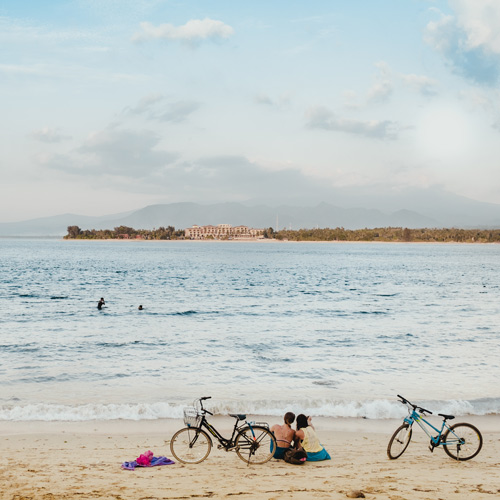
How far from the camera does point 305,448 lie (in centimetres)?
1210

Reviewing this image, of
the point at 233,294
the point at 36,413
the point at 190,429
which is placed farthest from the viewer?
the point at 233,294

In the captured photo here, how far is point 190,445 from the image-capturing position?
11922 mm

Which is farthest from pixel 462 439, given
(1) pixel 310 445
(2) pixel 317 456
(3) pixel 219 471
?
(3) pixel 219 471

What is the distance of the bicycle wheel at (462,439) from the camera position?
1231 cm

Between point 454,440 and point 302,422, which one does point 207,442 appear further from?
point 454,440

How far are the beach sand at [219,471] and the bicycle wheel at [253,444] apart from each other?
8.3 inches

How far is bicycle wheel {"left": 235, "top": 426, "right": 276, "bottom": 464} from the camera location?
38.9 ft

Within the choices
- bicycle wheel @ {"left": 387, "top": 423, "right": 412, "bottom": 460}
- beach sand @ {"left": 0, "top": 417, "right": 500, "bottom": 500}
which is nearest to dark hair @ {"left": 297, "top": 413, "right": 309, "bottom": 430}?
beach sand @ {"left": 0, "top": 417, "right": 500, "bottom": 500}

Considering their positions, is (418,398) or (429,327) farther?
(429,327)

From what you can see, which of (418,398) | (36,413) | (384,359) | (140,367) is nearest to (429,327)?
(384,359)

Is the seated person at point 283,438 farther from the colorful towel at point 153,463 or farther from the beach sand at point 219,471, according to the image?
the colorful towel at point 153,463

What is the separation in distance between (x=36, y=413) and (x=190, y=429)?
7619 millimetres

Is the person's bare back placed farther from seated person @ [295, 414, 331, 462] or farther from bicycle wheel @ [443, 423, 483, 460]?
bicycle wheel @ [443, 423, 483, 460]

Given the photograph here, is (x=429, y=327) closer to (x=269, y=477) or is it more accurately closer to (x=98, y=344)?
(x=98, y=344)
